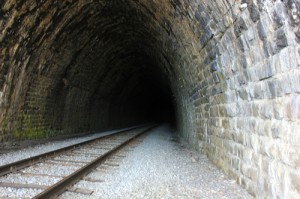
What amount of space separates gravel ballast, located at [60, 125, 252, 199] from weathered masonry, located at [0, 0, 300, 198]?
35 centimetres

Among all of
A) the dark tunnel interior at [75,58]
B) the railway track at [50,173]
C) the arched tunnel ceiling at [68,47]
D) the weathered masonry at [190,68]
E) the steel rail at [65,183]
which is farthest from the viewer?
the dark tunnel interior at [75,58]

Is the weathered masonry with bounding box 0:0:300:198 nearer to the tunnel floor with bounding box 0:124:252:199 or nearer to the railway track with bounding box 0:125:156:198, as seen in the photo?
the tunnel floor with bounding box 0:124:252:199

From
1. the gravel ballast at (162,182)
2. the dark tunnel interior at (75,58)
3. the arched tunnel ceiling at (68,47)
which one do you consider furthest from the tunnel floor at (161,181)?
the dark tunnel interior at (75,58)

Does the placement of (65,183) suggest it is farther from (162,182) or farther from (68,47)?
(68,47)

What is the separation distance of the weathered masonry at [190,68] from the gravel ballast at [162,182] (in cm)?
35

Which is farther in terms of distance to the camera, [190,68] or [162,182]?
[190,68]

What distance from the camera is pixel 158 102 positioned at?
4362 cm

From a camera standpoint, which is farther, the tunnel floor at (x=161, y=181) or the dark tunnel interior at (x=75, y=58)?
the dark tunnel interior at (x=75, y=58)

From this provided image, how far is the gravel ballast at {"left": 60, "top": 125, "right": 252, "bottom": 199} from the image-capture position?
15.7 feet

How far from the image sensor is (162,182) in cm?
562

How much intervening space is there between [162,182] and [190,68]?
464 cm

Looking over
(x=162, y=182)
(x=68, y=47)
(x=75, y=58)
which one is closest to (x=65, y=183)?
(x=162, y=182)

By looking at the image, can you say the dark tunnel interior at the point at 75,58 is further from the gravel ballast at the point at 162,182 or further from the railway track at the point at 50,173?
the gravel ballast at the point at 162,182

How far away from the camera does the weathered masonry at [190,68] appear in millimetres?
3520
